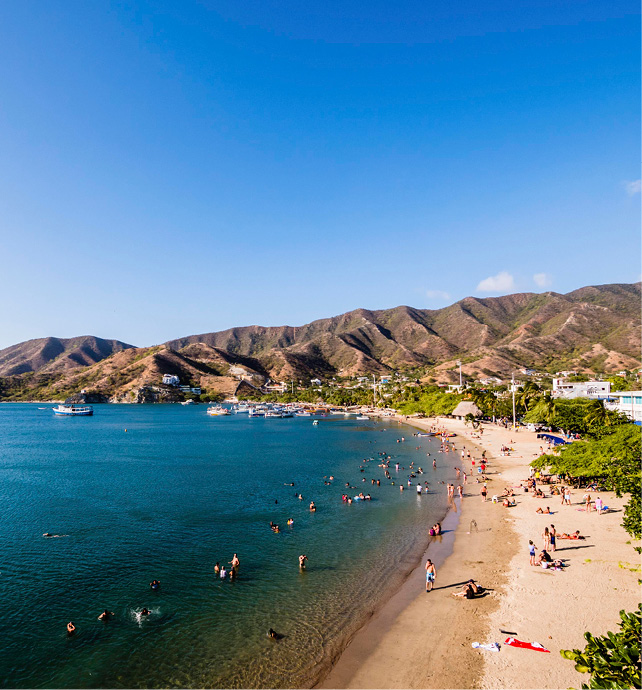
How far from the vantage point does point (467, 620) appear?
2169 cm

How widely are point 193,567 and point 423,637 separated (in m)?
16.5

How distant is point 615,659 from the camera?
352 inches

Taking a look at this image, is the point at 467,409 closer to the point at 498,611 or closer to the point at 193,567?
the point at 498,611

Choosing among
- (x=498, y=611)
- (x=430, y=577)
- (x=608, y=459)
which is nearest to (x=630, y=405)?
(x=608, y=459)

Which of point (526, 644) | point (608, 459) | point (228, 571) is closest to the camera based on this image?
point (526, 644)

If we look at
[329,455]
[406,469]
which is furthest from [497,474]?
[329,455]

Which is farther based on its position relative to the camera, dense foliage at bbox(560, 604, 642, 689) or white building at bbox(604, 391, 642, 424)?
white building at bbox(604, 391, 642, 424)

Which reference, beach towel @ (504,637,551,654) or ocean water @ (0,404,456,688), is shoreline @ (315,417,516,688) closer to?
ocean water @ (0,404,456,688)

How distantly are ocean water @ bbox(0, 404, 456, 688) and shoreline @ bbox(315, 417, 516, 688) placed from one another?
3.15 feet

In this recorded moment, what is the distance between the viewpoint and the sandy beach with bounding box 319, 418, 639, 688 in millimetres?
17656

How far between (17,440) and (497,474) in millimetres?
105478

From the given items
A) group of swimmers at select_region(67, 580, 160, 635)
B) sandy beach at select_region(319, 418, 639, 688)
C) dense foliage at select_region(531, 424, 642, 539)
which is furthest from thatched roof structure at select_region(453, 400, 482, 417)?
group of swimmers at select_region(67, 580, 160, 635)

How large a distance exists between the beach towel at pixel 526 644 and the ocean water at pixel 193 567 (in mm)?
7198

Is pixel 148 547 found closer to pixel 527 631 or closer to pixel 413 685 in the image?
pixel 413 685
